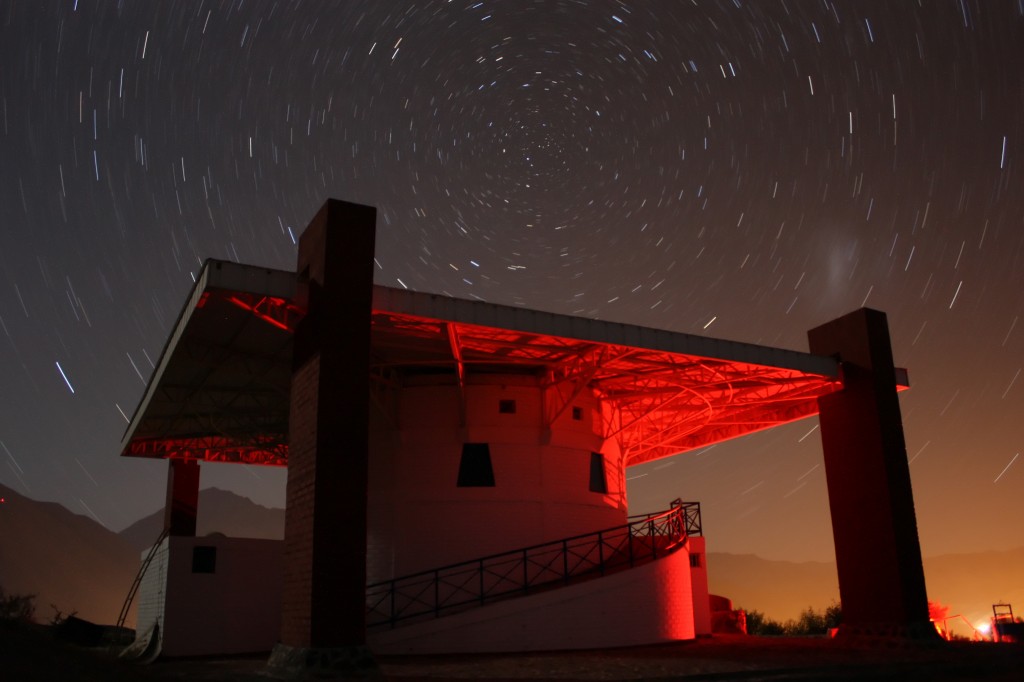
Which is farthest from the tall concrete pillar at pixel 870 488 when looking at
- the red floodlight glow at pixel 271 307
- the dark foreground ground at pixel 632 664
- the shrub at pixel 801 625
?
the shrub at pixel 801 625

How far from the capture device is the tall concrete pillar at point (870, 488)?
21.7 metres

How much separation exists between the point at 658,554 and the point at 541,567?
3177 millimetres

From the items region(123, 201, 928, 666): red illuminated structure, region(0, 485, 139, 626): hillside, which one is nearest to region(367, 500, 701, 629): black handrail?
region(123, 201, 928, 666): red illuminated structure

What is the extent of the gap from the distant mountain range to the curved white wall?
79933 mm

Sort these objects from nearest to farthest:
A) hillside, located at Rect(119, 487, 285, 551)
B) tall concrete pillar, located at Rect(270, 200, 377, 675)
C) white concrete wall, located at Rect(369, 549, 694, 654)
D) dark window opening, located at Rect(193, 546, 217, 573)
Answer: tall concrete pillar, located at Rect(270, 200, 377, 675) → white concrete wall, located at Rect(369, 549, 694, 654) → dark window opening, located at Rect(193, 546, 217, 573) → hillside, located at Rect(119, 487, 285, 551)

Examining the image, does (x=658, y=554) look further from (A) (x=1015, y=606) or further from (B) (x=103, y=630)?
(A) (x=1015, y=606)

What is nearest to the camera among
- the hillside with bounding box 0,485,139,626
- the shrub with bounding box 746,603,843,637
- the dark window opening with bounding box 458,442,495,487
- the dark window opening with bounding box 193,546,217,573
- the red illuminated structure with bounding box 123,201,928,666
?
the red illuminated structure with bounding box 123,201,928,666

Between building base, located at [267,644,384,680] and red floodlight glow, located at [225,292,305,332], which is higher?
red floodlight glow, located at [225,292,305,332]

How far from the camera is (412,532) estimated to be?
23.0 metres

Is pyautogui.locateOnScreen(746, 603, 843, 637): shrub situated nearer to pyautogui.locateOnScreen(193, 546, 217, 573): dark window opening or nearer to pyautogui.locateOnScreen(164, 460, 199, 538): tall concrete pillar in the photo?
pyautogui.locateOnScreen(164, 460, 199, 538): tall concrete pillar

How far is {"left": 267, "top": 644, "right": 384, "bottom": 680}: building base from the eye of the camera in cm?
1362

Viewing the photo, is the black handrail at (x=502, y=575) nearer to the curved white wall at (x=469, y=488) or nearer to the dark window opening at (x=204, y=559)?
the curved white wall at (x=469, y=488)

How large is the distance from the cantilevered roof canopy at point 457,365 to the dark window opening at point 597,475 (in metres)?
1.47

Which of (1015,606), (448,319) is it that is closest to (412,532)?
(448,319)
